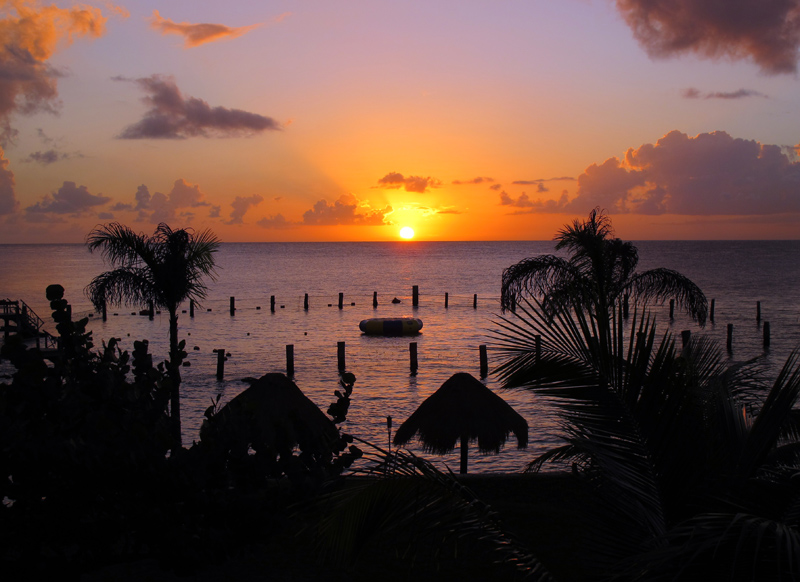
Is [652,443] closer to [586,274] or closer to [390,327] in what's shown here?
[586,274]

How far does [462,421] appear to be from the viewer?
12633 millimetres

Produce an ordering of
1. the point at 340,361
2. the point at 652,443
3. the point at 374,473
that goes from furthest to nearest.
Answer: the point at 340,361 < the point at 374,473 < the point at 652,443

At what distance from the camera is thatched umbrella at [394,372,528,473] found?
12.6 m

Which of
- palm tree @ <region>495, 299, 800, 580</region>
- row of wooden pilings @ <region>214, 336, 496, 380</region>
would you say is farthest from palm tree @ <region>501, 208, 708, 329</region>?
A: row of wooden pilings @ <region>214, 336, 496, 380</region>

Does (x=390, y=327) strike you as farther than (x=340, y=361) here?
Yes

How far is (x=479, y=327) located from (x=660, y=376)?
3998 centimetres

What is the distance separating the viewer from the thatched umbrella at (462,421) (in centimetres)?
1255

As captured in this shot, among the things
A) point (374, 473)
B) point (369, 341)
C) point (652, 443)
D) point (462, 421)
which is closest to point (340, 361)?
point (369, 341)

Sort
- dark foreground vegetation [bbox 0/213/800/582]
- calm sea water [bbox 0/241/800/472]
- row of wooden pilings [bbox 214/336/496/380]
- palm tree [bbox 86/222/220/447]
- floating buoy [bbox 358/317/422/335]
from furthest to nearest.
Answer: floating buoy [bbox 358/317/422/335] < row of wooden pilings [bbox 214/336/496/380] < calm sea water [bbox 0/241/800/472] < palm tree [bbox 86/222/220/447] < dark foreground vegetation [bbox 0/213/800/582]

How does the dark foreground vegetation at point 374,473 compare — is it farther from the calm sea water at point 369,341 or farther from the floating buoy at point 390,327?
the floating buoy at point 390,327

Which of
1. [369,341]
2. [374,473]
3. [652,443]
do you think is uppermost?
[652,443]

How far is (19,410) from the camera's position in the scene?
5043 millimetres

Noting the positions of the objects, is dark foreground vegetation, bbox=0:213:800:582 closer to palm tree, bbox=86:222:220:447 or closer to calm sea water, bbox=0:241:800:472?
calm sea water, bbox=0:241:800:472

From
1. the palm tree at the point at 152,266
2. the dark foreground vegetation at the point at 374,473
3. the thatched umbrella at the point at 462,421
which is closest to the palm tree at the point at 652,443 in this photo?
the dark foreground vegetation at the point at 374,473
